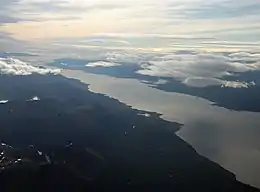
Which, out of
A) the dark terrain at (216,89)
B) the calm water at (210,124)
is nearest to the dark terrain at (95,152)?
the calm water at (210,124)

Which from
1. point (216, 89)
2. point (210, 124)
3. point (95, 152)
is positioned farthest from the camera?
point (216, 89)

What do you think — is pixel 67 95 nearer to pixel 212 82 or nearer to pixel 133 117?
pixel 133 117

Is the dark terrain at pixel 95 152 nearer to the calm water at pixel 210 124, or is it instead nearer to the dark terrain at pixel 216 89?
the calm water at pixel 210 124

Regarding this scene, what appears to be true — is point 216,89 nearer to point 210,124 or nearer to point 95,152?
point 210,124

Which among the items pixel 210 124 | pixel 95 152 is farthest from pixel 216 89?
pixel 95 152

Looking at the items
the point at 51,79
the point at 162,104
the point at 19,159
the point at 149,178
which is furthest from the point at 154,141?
the point at 51,79

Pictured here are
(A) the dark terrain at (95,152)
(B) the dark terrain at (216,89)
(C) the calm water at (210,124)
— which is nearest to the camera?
(A) the dark terrain at (95,152)

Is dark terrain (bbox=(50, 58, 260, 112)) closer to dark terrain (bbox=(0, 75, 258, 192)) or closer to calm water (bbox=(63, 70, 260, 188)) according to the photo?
calm water (bbox=(63, 70, 260, 188))
